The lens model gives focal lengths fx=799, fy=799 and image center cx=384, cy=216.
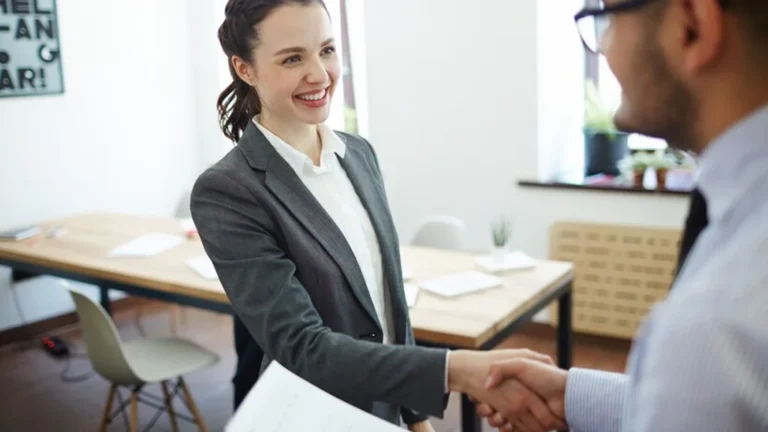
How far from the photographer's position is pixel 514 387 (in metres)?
1.42

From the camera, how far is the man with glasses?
0.59 meters

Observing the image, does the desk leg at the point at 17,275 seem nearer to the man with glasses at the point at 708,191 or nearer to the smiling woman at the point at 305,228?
the smiling woman at the point at 305,228

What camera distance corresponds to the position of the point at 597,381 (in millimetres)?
1283

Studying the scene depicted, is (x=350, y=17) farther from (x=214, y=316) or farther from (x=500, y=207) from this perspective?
(x=214, y=316)

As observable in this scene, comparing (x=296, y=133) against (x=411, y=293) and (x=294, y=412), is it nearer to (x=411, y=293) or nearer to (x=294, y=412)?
(x=294, y=412)

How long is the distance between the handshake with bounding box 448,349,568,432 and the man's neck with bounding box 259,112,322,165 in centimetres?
53

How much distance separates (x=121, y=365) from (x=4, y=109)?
2.27 meters

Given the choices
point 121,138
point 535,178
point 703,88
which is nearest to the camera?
point 703,88

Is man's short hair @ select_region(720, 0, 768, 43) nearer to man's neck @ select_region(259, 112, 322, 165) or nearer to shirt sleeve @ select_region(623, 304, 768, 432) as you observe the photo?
shirt sleeve @ select_region(623, 304, 768, 432)

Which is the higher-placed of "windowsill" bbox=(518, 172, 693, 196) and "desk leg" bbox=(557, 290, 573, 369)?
"windowsill" bbox=(518, 172, 693, 196)

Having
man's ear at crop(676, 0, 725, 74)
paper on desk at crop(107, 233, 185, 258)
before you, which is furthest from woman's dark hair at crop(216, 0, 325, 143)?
paper on desk at crop(107, 233, 185, 258)

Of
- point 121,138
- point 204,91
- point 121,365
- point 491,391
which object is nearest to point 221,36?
point 491,391

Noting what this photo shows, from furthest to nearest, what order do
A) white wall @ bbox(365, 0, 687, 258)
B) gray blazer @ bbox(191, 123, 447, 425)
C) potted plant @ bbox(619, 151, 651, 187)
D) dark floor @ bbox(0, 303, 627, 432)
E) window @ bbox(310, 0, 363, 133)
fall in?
window @ bbox(310, 0, 363, 133), white wall @ bbox(365, 0, 687, 258), potted plant @ bbox(619, 151, 651, 187), dark floor @ bbox(0, 303, 627, 432), gray blazer @ bbox(191, 123, 447, 425)

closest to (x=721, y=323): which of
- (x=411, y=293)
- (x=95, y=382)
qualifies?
(x=411, y=293)
